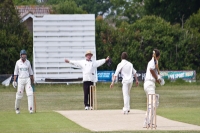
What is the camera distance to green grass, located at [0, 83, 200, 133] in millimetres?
16703

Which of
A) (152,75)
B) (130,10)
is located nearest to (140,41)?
(130,10)

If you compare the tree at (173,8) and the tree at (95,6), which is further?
the tree at (95,6)

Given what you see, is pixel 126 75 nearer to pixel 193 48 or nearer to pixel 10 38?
pixel 10 38

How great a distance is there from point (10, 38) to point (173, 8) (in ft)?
66.0

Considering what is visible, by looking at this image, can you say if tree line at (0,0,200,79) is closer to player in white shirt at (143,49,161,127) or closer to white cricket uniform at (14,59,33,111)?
white cricket uniform at (14,59,33,111)

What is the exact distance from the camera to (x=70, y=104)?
27906 mm

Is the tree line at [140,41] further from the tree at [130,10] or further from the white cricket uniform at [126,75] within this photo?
the tree at [130,10]

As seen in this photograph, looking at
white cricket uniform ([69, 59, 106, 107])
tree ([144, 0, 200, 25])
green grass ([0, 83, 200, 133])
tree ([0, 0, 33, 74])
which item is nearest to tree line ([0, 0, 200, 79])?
tree ([0, 0, 33, 74])

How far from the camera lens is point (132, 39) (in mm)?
47031

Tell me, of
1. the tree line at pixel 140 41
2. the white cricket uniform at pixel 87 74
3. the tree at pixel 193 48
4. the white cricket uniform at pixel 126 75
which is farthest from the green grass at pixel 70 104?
the tree at pixel 193 48

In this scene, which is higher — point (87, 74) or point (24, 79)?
point (87, 74)

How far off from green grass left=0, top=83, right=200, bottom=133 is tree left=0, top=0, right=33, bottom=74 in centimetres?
337

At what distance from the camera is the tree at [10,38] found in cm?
4384

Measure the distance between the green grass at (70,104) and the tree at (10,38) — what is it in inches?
133
